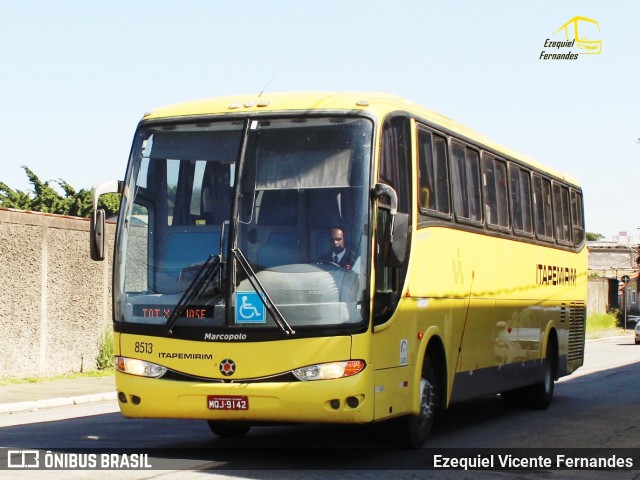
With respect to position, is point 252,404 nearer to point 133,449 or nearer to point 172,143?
point 133,449

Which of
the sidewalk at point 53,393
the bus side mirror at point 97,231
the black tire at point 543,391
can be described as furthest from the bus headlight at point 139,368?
the black tire at point 543,391

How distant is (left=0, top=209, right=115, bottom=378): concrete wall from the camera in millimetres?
19953

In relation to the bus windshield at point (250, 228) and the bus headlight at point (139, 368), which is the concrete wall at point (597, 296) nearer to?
the bus windshield at point (250, 228)

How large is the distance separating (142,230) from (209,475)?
2.61 metres

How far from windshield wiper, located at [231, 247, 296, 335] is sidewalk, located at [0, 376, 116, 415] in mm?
7087

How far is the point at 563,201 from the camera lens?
1955 cm

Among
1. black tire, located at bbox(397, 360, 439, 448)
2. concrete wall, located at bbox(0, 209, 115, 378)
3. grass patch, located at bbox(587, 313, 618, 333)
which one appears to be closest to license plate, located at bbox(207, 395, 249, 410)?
black tire, located at bbox(397, 360, 439, 448)

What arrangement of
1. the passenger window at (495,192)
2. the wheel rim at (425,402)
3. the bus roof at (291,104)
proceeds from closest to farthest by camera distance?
the bus roof at (291,104) → the wheel rim at (425,402) → the passenger window at (495,192)

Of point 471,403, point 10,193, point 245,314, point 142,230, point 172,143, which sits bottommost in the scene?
point 471,403

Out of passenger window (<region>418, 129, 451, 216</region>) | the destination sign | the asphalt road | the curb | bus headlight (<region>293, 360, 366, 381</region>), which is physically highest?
passenger window (<region>418, 129, 451, 216</region>)

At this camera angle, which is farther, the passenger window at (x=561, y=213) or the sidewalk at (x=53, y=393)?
the passenger window at (x=561, y=213)

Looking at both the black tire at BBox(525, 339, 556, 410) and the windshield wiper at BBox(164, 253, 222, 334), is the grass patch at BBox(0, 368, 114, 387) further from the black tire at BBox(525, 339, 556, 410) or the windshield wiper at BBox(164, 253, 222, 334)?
the windshield wiper at BBox(164, 253, 222, 334)

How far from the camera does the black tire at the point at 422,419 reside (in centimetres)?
1167

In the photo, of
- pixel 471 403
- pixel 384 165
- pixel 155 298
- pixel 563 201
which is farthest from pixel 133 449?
pixel 563 201
